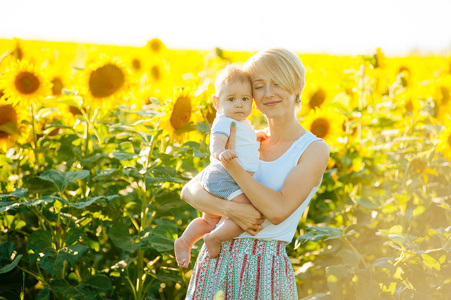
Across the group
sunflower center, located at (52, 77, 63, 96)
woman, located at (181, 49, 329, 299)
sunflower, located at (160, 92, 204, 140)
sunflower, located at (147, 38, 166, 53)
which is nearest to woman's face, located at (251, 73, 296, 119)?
woman, located at (181, 49, 329, 299)

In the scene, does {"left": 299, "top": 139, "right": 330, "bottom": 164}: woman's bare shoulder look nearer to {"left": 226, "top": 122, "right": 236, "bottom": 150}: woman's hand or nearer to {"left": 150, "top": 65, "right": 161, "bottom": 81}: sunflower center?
{"left": 226, "top": 122, "right": 236, "bottom": 150}: woman's hand

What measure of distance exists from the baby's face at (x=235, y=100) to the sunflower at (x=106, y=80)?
1.55m

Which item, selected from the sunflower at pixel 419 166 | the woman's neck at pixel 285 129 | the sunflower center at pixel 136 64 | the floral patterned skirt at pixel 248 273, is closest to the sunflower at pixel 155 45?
the sunflower center at pixel 136 64

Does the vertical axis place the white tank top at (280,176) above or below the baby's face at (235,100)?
below

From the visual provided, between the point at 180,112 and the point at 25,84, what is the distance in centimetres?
108

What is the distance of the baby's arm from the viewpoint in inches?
73.8

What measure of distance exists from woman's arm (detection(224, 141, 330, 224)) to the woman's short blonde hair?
26cm

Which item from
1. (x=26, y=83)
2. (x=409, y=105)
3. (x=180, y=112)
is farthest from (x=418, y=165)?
(x=26, y=83)

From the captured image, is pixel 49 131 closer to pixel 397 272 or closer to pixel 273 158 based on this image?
pixel 273 158

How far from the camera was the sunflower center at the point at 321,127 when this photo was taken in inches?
143

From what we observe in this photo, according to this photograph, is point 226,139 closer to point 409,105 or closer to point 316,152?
point 316,152

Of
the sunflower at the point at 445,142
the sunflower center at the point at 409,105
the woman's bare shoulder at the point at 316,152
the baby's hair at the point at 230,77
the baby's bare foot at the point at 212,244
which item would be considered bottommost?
the baby's bare foot at the point at 212,244

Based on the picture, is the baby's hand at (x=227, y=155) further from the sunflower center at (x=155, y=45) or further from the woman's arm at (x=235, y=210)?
the sunflower center at (x=155, y=45)

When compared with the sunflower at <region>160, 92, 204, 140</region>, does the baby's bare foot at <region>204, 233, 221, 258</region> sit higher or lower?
lower
